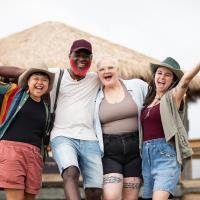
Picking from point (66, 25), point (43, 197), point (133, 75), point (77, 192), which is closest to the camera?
point (77, 192)

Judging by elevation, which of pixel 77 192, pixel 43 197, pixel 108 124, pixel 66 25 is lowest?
pixel 43 197

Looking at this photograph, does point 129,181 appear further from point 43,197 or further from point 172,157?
point 43,197

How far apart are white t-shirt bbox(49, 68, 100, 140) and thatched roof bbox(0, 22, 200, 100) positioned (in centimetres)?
376

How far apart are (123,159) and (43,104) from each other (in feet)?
3.06

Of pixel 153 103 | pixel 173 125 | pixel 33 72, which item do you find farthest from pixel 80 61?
pixel 173 125

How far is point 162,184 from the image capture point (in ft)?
17.2

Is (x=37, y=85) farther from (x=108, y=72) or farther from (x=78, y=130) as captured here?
(x=108, y=72)

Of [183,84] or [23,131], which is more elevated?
[183,84]

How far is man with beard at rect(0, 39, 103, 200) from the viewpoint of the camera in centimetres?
537

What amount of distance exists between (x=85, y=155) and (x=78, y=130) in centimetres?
25

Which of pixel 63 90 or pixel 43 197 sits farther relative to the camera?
pixel 43 197

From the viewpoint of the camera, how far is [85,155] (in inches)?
216

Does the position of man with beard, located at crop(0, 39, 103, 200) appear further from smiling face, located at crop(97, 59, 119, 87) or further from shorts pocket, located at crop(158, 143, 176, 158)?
shorts pocket, located at crop(158, 143, 176, 158)

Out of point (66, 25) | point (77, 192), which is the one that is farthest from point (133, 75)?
point (77, 192)
